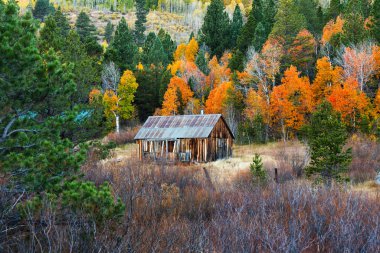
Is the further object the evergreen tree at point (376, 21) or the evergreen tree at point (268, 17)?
the evergreen tree at point (268, 17)

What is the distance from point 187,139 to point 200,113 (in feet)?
38.3

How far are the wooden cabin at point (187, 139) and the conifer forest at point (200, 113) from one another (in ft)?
4.89

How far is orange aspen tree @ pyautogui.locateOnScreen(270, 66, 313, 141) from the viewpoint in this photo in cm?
3753

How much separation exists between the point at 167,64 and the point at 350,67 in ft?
104

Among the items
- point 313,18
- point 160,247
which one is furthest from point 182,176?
point 313,18

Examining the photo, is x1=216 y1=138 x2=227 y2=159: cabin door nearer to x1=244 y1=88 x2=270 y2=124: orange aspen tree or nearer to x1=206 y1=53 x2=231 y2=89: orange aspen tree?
x1=244 y1=88 x2=270 y2=124: orange aspen tree

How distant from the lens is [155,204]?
9.03 meters

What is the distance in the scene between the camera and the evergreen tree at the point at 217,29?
62.3 m

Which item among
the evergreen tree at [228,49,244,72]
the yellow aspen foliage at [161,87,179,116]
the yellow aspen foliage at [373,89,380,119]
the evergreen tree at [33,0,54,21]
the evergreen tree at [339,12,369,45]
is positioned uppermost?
the evergreen tree at [33,0,54,21]

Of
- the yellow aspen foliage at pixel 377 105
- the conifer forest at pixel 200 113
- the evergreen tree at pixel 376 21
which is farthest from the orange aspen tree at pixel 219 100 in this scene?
the evergreen tree at pixel 376 21

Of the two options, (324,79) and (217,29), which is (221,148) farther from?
(217,29)

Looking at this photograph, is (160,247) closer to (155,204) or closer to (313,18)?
(155,204)

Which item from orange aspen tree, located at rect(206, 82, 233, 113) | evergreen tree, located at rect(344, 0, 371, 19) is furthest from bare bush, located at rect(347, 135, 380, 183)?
evergreen tree, located at rect(344, 0, 371, 19)

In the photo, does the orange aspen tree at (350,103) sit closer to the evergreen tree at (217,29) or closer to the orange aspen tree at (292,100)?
the orange aspen tree at (292,100)
